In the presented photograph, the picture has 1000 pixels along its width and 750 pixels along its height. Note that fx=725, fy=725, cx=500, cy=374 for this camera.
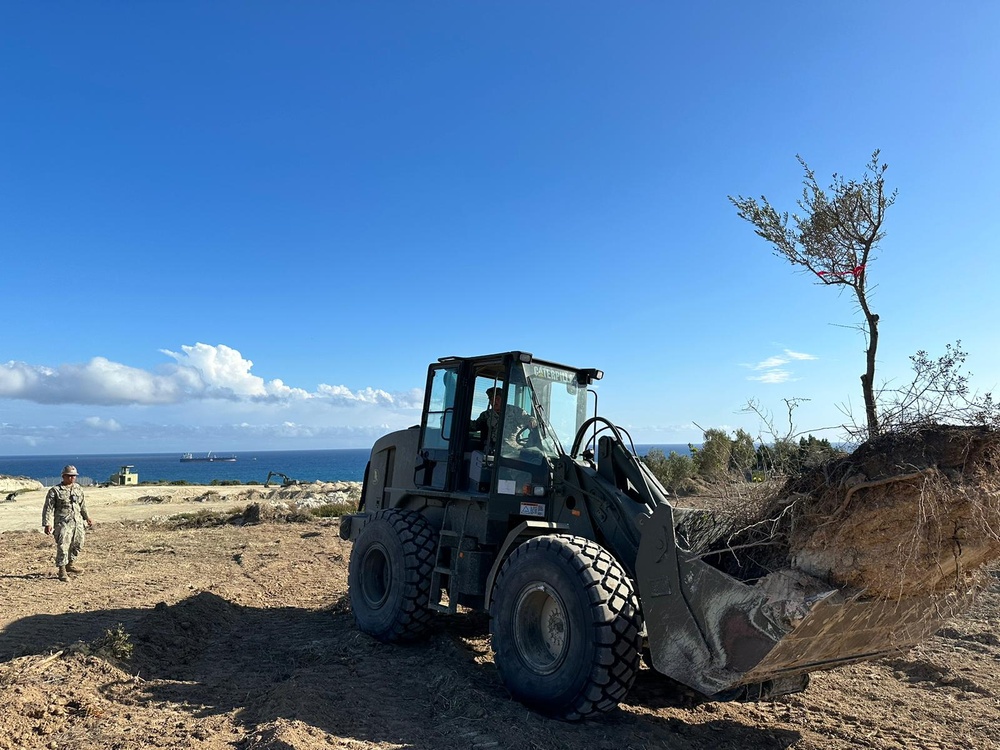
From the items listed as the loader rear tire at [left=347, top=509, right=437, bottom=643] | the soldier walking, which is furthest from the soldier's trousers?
the loader rear tire at [left=347, top=509, right=437, bottom=643]

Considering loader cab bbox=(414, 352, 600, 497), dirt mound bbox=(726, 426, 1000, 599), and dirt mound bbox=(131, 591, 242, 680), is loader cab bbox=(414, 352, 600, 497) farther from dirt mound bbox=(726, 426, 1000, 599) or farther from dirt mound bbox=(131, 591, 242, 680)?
dirt mound bbox=(131, 591, 242, 680)

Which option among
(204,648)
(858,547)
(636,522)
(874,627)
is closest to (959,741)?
(874,627)

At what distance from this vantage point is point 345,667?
21.4 feet

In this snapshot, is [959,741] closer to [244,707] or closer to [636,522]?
[636,522]

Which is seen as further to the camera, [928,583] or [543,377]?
[543,377]

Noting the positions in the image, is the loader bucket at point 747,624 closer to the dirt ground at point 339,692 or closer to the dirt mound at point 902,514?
the dirt mound at point 902,514

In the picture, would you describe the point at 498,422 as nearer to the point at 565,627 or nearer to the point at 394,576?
the point at 394,576

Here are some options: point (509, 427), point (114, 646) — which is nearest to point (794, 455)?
point (509, 427)

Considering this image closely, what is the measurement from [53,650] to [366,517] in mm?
3317

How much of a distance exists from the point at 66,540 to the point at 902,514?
11.1 metres

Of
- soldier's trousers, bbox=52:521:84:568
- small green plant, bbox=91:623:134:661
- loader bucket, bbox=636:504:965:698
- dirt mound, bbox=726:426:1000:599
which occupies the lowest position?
small green plant, bbox=91:623:134:661

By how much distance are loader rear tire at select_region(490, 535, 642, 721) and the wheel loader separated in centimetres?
1

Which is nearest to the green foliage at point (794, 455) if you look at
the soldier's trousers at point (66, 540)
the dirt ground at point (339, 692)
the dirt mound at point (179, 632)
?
the dirt ground at point (339, 692)

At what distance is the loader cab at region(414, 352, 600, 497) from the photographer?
6691 millimetres
